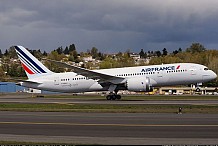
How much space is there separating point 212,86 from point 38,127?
272ft

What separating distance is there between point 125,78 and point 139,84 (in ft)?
8.30

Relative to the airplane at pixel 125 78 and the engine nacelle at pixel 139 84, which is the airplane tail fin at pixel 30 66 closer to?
the airplane at pixel 125 78

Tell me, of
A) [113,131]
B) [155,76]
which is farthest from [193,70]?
[113,131]

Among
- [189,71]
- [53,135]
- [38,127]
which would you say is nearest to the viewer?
[53,135]

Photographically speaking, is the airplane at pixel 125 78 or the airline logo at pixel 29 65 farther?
the airline logo at pixel 29 65

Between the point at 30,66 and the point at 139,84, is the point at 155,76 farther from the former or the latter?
the point at 30,66

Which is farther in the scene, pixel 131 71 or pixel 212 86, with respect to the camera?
pixel 212 86

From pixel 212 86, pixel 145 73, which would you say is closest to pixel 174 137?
pixel 145 73

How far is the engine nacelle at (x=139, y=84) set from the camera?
44781 millimetres

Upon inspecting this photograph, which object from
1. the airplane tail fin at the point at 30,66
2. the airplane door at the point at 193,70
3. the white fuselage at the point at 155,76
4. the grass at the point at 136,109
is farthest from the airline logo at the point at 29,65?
the grass at the point at 136,109

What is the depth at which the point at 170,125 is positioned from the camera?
2014 centimetres

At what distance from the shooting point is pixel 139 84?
44781mm

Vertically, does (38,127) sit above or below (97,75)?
below

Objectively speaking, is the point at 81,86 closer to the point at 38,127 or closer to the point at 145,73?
the point at 145,73
